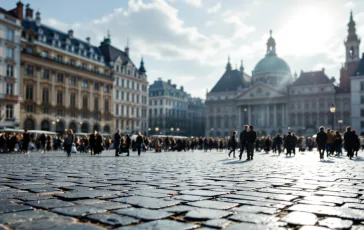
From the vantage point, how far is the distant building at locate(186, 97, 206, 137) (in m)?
113

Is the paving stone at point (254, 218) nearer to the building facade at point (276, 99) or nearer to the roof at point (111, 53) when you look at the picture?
the roof at point (111, 53)

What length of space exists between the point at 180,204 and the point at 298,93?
287 ft

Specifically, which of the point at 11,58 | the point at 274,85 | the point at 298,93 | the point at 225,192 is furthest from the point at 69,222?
the point at 274,85

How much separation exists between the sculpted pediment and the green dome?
7.30m

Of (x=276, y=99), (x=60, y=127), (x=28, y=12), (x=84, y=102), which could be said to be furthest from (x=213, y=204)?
(x=276, y=99)

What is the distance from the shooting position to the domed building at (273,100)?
82.6m

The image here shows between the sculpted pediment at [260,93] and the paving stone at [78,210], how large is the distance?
88897mm

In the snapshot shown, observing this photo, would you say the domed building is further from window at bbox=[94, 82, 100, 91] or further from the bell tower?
window at bbox=[94, 82, 100, 91]

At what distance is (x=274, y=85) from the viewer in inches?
3725

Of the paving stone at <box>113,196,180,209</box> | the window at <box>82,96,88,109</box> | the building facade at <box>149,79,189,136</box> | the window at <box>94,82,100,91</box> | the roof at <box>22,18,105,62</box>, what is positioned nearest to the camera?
the paving stone at <box>113,196,180,209</box>

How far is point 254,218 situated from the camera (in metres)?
3.70

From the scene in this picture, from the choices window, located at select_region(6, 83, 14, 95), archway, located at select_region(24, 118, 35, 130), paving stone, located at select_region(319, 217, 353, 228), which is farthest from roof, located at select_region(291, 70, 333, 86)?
paving stone, located at select_region(319, 217, 353, 228)

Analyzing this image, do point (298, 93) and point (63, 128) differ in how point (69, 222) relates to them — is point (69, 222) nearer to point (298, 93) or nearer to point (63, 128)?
point (63, 128)

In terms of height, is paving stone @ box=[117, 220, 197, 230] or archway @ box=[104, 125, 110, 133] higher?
archway @ box=[104, 125, 110, 133]
